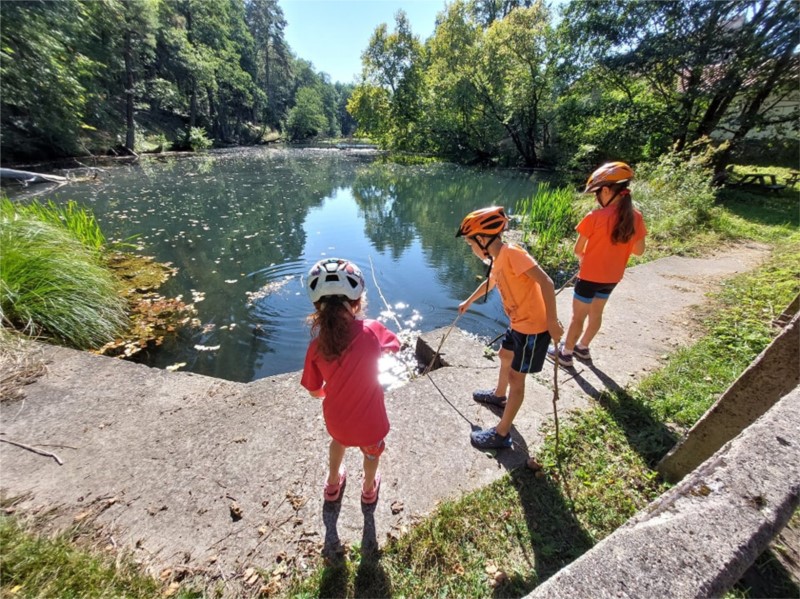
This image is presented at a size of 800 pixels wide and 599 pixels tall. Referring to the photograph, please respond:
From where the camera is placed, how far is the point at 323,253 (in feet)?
28.5

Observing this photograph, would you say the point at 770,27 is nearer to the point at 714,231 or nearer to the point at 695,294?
the point at 714,231

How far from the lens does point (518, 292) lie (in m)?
2.37

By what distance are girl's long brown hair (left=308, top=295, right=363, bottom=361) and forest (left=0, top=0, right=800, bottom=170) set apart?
16.0 meters

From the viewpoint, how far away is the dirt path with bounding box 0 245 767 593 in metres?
2.08

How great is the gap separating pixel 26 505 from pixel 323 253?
275 inches

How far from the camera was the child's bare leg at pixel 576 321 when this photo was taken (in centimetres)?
348

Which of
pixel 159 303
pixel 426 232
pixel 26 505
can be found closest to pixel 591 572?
pixel 26 505

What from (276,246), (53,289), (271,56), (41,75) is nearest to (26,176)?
(41,75)

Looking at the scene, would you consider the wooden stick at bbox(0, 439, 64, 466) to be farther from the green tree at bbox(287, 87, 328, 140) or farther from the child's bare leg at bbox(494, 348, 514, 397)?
the green tree at bbox(287, 87, 328, 140)

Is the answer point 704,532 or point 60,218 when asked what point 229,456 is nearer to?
point 704,532

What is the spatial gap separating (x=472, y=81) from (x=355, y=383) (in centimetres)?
3243

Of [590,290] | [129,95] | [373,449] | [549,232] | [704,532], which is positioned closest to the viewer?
[704,532]

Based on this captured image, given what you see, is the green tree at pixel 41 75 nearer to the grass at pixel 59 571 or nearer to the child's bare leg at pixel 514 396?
the grass at pixel 59 571

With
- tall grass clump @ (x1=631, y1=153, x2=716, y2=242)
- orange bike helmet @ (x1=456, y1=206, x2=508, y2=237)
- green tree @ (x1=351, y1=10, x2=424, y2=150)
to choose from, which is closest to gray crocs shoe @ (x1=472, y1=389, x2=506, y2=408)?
orange bike helmet @ (x1=456, y1=206, x2=508, y2=237)
